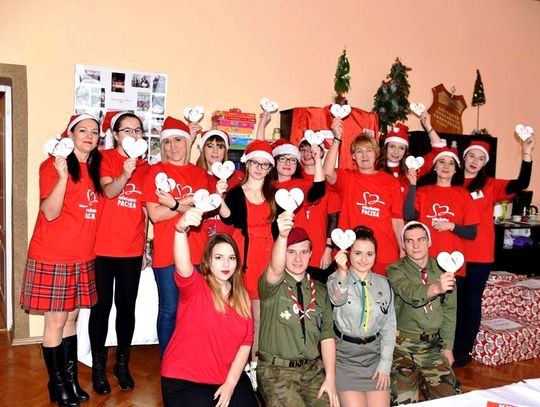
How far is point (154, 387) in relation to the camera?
3176 millimetres

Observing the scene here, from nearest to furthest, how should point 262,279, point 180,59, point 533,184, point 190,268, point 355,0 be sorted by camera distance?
1. point 190,268
2. point 262,279
3. point 180,59
4. point 355,0
5. point 533,184

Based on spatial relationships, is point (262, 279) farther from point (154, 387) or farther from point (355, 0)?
point (355, 0)

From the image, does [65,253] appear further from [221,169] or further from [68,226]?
[221,169]

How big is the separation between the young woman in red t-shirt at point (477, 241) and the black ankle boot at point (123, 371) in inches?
93.7

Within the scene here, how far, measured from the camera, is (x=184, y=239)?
2029mm

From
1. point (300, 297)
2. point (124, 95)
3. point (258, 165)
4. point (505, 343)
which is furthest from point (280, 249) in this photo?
point (505, 343)

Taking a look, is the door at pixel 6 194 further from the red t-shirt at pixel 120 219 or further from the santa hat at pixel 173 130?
the santa hat at pixel 173 130

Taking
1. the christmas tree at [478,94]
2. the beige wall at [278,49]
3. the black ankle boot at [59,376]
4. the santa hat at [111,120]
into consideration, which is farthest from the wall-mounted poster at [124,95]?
the christmas tree at [478,94]

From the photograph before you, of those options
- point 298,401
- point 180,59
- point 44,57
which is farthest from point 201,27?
point 298,401

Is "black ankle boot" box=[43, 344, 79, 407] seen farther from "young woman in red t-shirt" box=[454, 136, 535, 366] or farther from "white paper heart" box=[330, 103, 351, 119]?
"young woman in red t-shirt" box=[454, 136, 535, 366]

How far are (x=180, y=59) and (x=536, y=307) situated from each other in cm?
376

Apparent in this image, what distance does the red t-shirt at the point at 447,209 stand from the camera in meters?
3.48

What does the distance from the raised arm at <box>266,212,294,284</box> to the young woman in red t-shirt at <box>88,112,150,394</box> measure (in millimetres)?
1054

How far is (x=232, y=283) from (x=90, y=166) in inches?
45.3
